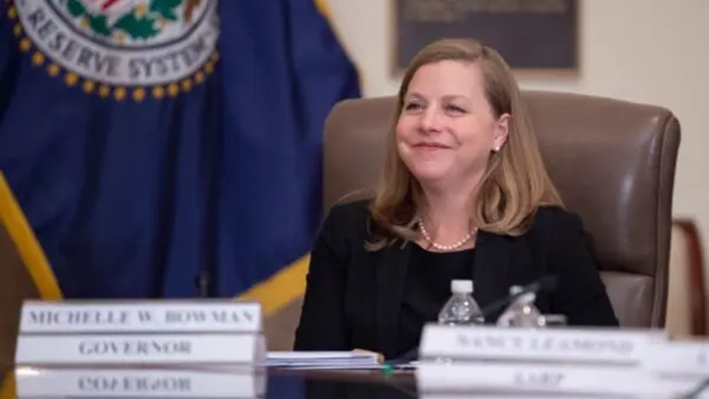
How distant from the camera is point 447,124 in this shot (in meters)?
2.08

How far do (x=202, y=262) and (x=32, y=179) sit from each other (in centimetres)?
48

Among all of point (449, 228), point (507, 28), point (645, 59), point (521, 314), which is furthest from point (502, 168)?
point (645, 59)

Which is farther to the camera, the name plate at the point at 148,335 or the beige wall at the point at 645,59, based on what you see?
the beige wall at the point at 645,59

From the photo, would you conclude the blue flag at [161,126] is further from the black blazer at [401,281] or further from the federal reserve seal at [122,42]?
the black blazer at [401,281]

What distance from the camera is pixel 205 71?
2.95 m

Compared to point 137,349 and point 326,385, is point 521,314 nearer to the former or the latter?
point 326,385

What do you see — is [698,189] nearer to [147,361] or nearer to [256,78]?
[256,78]

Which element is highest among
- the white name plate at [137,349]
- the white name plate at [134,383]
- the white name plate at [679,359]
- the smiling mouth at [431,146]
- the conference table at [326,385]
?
the smiling mouth at [431,146]

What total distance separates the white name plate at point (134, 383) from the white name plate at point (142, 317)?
1.9 inches

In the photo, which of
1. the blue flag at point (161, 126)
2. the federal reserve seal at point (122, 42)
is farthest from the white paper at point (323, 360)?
the federal reserve seal at point (122, 42)

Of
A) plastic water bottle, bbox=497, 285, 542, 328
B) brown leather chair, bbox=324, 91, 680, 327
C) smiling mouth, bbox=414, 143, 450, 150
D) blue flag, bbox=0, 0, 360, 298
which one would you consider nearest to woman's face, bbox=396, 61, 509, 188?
smiling mouth, bbox=414, 143, 450, 150

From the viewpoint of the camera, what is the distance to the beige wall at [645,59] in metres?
3.02

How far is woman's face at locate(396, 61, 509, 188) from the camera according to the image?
208cm

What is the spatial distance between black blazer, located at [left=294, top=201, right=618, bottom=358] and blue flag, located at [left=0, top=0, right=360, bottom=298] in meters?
0.74
